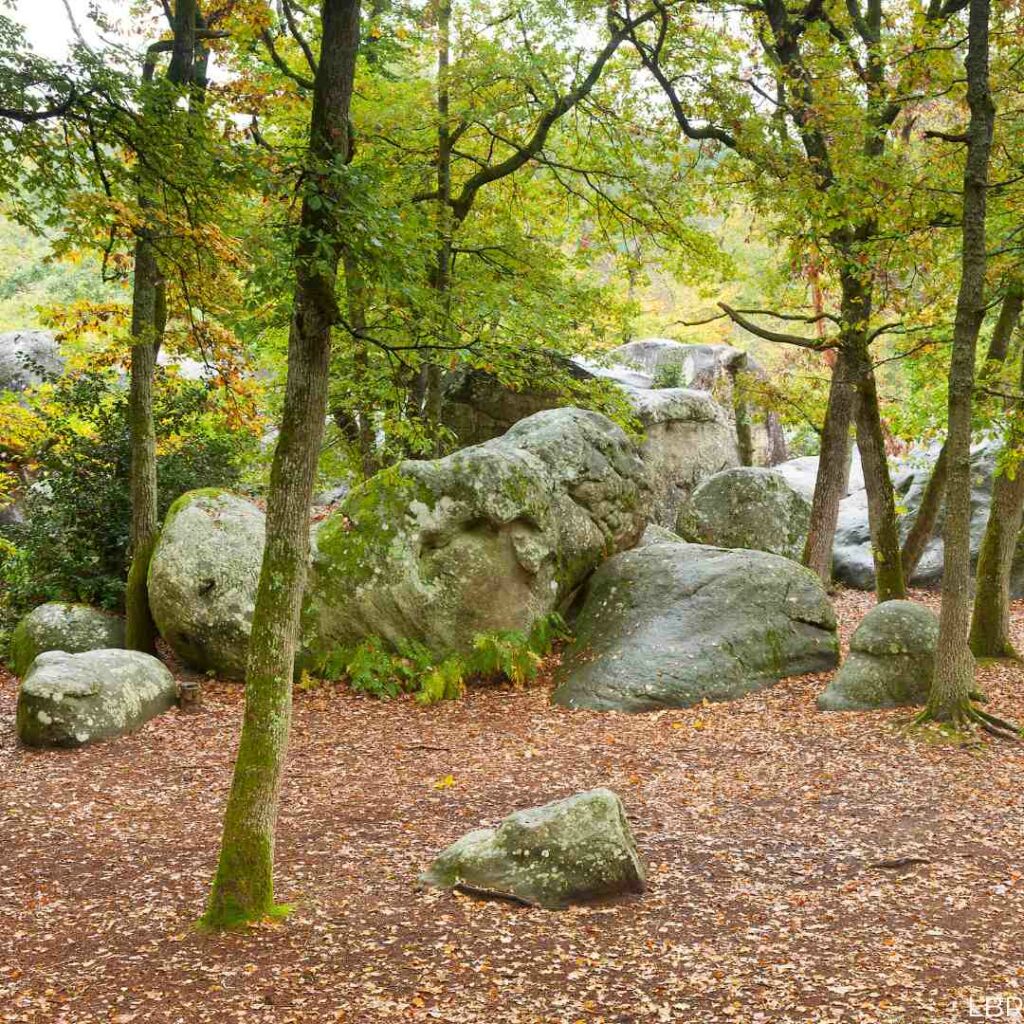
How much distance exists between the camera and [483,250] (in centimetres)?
1350

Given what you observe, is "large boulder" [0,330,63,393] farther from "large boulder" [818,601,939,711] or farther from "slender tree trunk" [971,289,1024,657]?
"slender tree trunk" [971,289,1024,657]

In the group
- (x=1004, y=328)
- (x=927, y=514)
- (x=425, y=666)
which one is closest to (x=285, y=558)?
(x=425, y=666)

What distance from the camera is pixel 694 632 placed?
10.8m

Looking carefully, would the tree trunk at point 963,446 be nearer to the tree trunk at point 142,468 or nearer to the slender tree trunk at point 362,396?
the slender tree trunk at point 362,396

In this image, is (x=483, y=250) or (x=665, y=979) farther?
(x=483, y=250)

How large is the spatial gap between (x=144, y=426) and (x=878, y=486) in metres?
9.13

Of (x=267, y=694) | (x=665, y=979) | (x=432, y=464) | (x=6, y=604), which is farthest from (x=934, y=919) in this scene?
(x=6, y=604)

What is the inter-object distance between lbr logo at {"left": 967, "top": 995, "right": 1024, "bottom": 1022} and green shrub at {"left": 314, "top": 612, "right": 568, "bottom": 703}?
22.8 ft

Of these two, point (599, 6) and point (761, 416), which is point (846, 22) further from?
point (761, 416)

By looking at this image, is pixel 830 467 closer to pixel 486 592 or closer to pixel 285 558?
pixel 486 592

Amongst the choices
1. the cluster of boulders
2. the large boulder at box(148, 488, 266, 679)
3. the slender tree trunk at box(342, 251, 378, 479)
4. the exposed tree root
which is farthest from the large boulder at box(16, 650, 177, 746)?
the exposed tree root

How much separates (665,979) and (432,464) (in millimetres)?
7703

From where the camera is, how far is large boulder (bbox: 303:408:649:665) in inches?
435

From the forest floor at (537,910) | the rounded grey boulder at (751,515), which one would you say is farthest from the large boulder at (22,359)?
the rounded grey boulder at (751,515)
